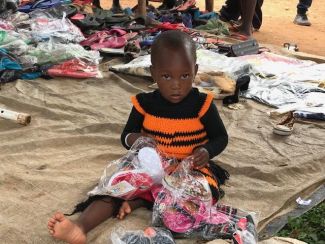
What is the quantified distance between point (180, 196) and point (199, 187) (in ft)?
0.31

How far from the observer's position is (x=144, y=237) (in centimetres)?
177

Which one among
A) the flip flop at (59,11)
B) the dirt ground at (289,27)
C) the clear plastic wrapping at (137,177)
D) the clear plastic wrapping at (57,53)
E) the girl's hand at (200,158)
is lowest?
the dirt ground at (289,27)

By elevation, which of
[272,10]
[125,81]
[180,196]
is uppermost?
[180,196]

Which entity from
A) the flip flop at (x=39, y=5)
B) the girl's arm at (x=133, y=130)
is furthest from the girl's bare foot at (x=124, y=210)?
the flip flop at (x=39, y=5)

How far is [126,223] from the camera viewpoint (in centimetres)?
198

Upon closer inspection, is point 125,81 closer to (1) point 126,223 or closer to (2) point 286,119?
(2) point 286,119

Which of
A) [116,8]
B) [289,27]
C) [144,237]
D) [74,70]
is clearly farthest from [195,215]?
[289,27]

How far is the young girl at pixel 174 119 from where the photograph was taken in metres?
1.98

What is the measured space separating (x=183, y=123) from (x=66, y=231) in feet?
2.14

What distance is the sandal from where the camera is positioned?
3.04 meters

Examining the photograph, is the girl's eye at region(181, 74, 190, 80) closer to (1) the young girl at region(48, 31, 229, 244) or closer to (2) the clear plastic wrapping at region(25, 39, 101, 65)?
(1) the young girl at region(48, 31, 229, 244)

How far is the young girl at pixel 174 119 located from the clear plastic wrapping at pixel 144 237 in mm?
157

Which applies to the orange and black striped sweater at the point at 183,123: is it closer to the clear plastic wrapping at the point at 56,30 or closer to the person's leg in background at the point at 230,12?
the clear plastic wrapping at the point at 56,30

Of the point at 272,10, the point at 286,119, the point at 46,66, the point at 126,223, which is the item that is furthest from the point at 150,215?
the point at 272,10
